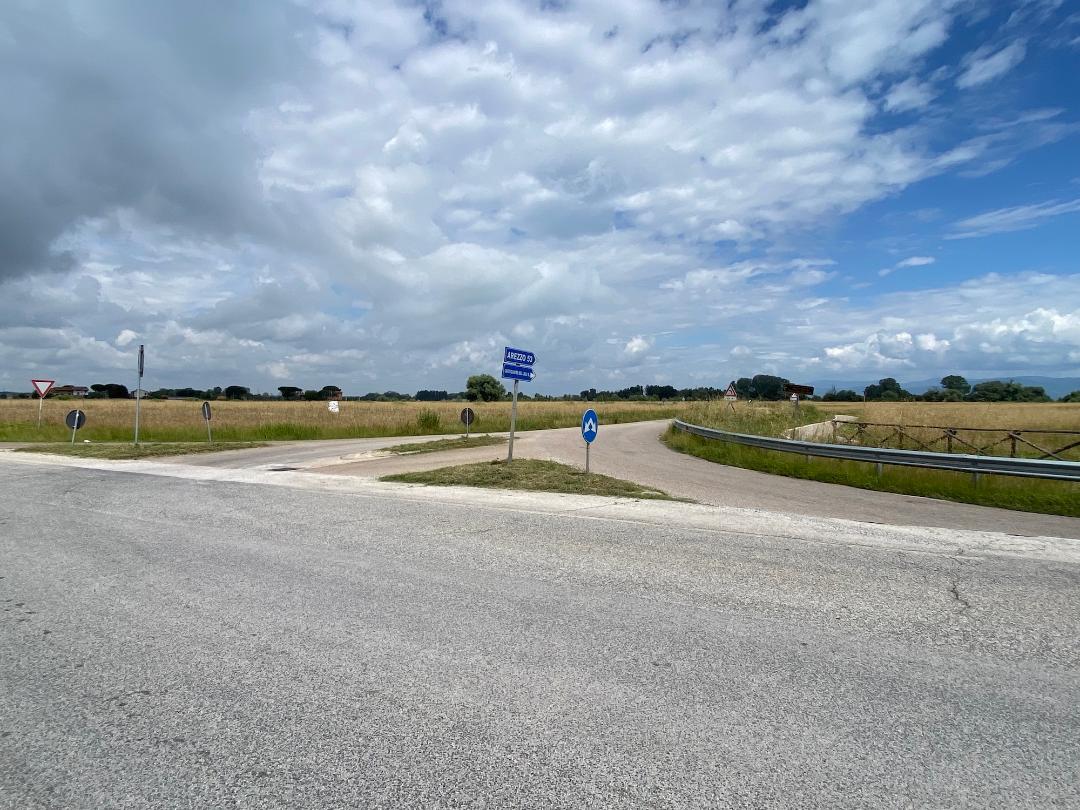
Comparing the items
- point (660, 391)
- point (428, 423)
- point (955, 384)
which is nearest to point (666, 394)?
point (660, 391)

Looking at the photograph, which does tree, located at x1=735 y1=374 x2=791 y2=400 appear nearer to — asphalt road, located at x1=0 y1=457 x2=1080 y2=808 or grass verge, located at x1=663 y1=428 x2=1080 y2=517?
grass verge, located at x1=663 y1=428 x2=1080 y2=517

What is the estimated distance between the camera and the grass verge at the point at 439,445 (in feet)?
75.7

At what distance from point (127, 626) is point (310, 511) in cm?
540

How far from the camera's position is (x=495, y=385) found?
4877 inches

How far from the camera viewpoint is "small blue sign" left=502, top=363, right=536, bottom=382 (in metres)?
16.1

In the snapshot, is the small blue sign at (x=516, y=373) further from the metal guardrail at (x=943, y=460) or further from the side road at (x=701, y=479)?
the metal guardrail at (x=943, y=460)

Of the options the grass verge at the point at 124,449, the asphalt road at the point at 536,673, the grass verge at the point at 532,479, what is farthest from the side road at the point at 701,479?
the asphalt road at the point at 536,673

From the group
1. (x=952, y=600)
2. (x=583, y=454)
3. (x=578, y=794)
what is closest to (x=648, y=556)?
(x=952, y=600)

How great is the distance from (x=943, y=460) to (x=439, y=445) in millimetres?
17027

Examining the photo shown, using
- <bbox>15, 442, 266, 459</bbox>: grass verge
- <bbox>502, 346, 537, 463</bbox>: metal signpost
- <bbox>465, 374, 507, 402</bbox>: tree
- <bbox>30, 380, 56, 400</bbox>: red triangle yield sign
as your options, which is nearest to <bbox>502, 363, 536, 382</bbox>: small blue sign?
<bbox>502, 346, 537, 463</bbox>: metal signpost

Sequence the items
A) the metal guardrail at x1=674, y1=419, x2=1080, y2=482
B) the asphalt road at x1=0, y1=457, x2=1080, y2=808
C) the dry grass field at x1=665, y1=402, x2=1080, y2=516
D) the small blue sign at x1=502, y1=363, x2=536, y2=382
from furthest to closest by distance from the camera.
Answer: the small blue sign at x1=502, y1=363, x2=536, y2=382, the metal guardrail at x1=674, y1=419, x2=1080, y2=482, the dry grass field at x1=665, y1=402, x2=1080, y2=516, the asphalt road at x1=0, y1=457, x2=1080, y2=808

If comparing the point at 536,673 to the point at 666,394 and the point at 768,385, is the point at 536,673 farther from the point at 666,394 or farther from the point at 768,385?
the point at 666,394

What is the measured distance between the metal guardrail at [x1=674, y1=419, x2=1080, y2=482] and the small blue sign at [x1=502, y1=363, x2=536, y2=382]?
789cm

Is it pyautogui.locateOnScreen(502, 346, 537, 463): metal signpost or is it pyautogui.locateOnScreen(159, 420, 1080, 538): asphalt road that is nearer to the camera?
pyautogui.locateOnScreen(159, 420, 1080, 538): asphalt road
